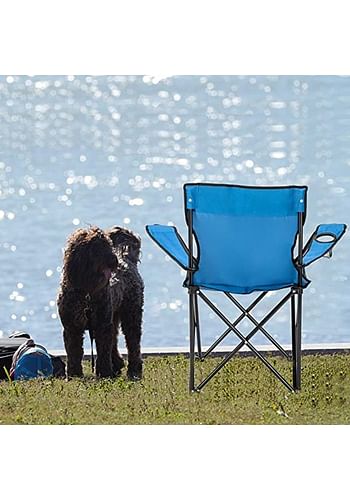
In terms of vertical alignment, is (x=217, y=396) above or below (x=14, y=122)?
below

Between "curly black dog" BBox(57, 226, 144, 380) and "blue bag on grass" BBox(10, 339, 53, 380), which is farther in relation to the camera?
"blue bag on grass" BBox(10, 339, 53, 380)

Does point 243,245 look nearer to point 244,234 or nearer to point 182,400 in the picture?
point 244,234

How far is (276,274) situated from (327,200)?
1769mm

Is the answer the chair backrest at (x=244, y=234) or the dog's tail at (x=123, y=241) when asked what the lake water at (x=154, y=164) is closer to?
the dog's tail at (x=123, y=241)

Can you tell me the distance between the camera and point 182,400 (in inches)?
201

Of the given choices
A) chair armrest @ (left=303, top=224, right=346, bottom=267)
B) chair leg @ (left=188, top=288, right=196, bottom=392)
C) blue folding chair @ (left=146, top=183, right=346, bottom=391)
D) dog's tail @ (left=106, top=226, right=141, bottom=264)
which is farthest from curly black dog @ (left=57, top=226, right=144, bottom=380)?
chair armrest @ (left=303, top=224, right=346, bottom=267)

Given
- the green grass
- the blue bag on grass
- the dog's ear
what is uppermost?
the dog's ear

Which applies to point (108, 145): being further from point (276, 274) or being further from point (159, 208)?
point (276, 274)

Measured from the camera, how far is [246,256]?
17.0ft

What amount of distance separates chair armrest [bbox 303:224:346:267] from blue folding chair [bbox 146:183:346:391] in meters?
0.10

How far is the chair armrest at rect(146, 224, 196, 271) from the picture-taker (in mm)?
5195

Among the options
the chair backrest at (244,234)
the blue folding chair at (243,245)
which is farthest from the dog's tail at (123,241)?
the chair backrest at (244,234)

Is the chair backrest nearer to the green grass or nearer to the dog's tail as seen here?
the green grass
